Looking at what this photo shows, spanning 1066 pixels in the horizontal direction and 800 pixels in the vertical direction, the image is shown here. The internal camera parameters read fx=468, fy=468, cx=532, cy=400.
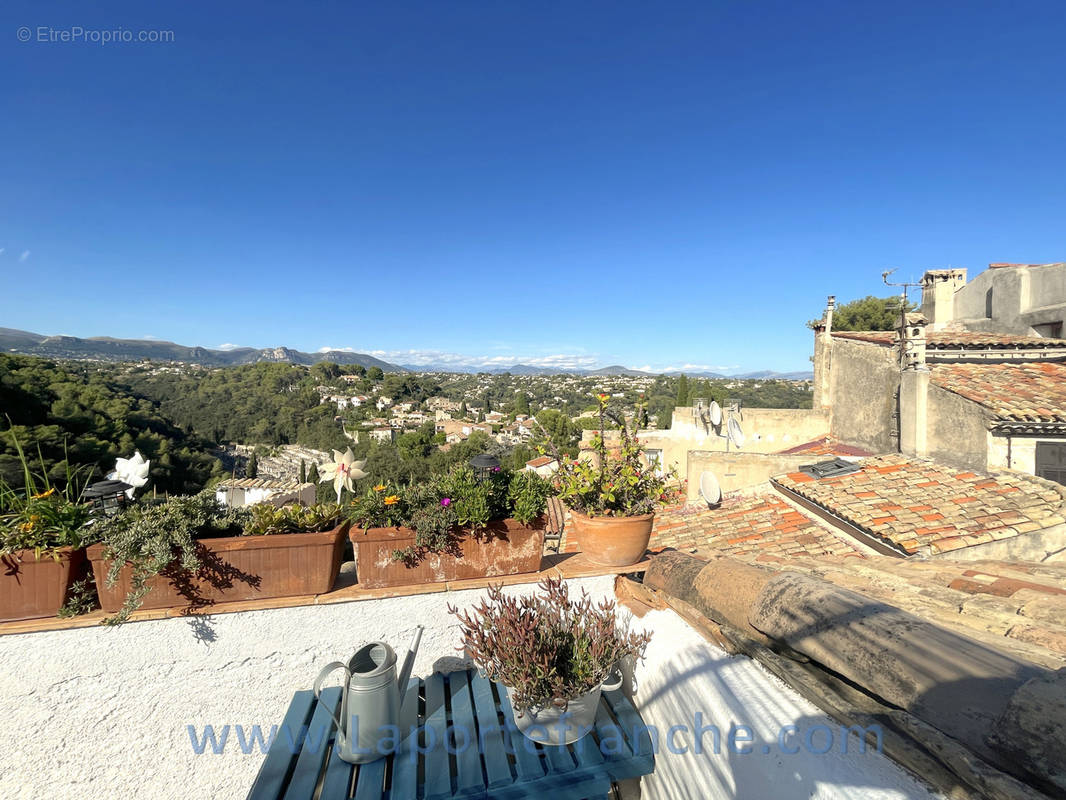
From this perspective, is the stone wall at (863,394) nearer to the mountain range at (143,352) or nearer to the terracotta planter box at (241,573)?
the terracotta planter box at (241,573)

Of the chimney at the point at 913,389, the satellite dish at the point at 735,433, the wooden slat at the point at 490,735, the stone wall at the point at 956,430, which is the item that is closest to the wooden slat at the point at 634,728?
the wooden slat at the point at 490,735

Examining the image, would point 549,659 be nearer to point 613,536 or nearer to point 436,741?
point 436,741

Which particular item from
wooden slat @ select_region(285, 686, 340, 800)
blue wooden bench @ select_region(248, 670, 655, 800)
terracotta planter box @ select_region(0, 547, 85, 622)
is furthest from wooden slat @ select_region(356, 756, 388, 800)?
terracotta planter box @ select_region(0, 547, 85, 622)

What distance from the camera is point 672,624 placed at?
225 cm

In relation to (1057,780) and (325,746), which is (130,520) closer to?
(325,746)

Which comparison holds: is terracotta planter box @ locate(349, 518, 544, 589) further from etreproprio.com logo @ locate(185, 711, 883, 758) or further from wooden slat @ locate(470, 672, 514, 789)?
etreproprio.com logo @ locate(185, 711, 883, 758)

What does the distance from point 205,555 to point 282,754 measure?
106 cm

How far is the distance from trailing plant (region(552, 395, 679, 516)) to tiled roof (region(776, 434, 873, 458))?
9.51 m

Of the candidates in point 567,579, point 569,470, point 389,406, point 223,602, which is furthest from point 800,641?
point 389,406

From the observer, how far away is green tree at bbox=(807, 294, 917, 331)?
27094 millimetres

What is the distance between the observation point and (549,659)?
1.89 metres

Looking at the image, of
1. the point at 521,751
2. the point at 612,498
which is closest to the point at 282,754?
the point at 521,751

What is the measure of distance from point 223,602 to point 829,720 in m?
2.73

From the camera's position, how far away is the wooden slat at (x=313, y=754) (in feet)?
5.77
